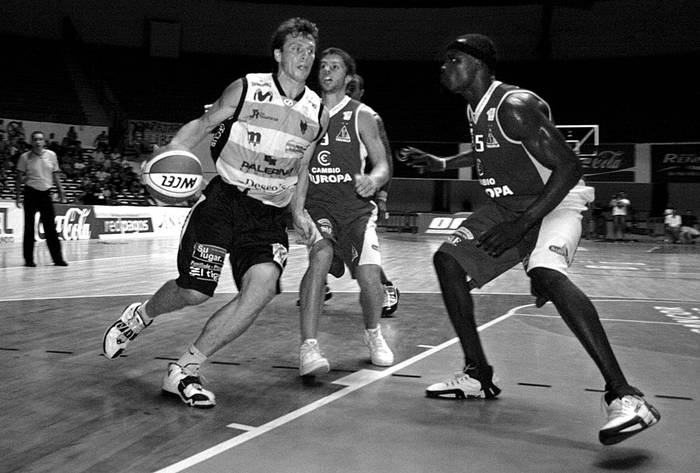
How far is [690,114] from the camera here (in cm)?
2767

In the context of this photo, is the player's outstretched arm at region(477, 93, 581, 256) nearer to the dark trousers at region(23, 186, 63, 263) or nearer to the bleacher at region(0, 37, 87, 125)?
the dark trousers at region(23, 186, 63, 263)

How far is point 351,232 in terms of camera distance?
4781 mm

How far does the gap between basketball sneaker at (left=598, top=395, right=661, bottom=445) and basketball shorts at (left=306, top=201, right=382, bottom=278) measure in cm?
196

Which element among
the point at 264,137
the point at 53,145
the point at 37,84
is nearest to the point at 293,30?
the point at 264,137

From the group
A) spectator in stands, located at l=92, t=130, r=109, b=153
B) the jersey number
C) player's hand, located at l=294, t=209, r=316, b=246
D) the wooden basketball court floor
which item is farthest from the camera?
spectator in stands, located at l=92, t=130, r=109, b=153

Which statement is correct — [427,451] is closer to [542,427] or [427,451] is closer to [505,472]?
[505,472]

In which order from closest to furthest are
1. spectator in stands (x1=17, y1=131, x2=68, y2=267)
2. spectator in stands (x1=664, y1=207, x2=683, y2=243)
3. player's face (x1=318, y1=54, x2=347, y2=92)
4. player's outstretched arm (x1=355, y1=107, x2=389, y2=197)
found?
1. player's face (x1=318, y1=54, x2=347, y2=92)
2. player's outstretched arm (x1=355, y1=107, x2=389, y2=197)
3. spectator in stands (x1=17, y1=131, x2=68, y2=267)
4. spectator in stands (x1=664, y1=207, x2=683, y2=243)

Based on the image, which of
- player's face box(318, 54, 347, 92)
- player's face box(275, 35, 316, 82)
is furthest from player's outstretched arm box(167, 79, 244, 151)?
player's face box(318, 54, 347, 92)

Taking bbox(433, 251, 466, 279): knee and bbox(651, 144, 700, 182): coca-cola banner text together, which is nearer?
bbox(433, 251, 466, 279): knee

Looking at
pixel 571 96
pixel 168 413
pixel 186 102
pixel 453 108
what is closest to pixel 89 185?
pixel 186 102

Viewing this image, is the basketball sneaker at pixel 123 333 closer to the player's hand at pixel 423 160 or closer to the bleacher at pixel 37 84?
the player's hand at pixel 423 160

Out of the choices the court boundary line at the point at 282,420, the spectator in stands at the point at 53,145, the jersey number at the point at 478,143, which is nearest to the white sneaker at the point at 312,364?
the court boundary line at the point at 282,420

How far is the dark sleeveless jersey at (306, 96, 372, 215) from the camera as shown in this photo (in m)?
4.88

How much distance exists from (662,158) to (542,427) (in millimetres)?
25720
